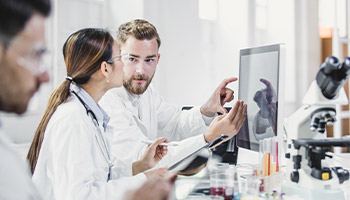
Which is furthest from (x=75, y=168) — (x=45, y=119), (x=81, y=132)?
(x=45, y=119)

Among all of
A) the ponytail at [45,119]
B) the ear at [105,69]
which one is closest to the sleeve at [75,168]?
the ponytail at [45,119]

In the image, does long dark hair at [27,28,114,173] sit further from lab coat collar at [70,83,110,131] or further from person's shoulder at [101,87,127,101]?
person's shoulder at [101,87,127,101]

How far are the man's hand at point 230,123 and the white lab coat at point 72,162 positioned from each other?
17.1 inches

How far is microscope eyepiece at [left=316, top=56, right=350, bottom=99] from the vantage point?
1056 mm

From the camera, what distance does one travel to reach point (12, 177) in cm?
51

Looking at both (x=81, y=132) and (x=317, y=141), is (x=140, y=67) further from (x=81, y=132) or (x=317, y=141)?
(x=317, y=141)

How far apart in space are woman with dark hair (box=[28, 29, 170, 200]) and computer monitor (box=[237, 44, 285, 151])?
41cm

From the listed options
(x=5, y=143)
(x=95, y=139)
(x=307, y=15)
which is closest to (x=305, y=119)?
(x=95, y=139)

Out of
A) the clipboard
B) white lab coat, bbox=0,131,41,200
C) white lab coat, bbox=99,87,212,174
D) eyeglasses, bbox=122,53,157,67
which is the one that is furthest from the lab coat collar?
white lab coat, bbox=0,131,41,200

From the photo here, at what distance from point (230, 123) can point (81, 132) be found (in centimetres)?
65

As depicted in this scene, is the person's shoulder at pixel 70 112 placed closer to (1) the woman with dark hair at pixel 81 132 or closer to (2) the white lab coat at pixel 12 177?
(1) the woman with dark hair at pixel 81 132

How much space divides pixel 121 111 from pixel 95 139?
507 millimetres

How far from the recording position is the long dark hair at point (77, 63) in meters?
1.26

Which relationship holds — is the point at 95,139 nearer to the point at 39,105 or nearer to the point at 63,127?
the point at 63,127
